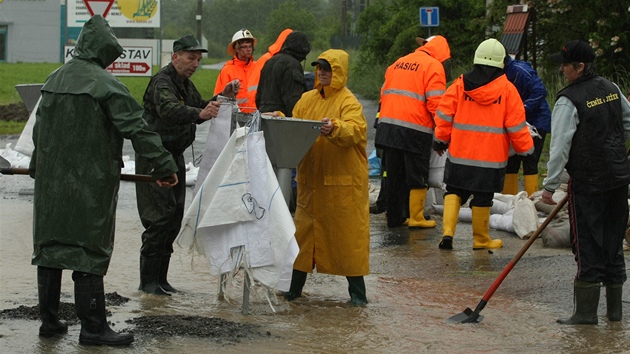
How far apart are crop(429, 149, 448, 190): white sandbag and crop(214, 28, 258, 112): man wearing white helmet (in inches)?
76.6

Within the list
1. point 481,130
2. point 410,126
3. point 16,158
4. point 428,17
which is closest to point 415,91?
point 410,126

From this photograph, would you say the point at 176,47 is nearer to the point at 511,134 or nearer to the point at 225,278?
the point at 225,278

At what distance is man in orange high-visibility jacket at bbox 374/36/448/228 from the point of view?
10703 mm

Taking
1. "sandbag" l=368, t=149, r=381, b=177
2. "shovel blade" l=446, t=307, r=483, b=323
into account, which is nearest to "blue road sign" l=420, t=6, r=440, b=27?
"sandbag" l=368, t=149, r=381, b=177

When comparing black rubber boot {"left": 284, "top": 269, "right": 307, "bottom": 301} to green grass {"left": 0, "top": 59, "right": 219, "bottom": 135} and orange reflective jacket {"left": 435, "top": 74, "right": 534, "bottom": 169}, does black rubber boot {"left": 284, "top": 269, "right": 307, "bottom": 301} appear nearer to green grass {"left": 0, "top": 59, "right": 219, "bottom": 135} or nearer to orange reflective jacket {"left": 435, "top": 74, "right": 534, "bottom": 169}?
orange reflective jacket {"left": 435, "top": 74, "right": 534, "bottom": 169}

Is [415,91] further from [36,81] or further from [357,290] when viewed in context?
[36,81]

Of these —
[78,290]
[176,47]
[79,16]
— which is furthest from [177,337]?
[79,16]

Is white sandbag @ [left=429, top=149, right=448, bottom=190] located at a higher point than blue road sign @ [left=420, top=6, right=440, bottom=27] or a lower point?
lower

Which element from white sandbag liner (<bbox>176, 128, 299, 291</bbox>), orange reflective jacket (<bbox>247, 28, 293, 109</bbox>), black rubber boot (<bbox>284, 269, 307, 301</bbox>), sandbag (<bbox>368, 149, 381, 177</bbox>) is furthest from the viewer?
sandbag (<bbox>368, 149, 381, 177</bbox>)

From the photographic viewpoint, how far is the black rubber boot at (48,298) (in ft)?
20.6

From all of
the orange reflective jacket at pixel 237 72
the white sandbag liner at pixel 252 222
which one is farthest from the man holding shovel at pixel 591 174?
the orange reflective jacket at pixel 237 72

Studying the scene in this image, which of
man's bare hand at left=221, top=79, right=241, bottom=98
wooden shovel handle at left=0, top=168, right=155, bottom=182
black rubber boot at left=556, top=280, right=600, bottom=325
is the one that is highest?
man's bare hand at left=221, top=79, right=241, bottom=98

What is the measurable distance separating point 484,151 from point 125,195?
530cm

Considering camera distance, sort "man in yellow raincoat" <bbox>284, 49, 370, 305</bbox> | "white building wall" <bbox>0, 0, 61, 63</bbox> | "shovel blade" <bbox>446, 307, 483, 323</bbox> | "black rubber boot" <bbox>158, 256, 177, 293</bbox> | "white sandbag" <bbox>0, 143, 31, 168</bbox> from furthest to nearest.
→ "white building wall" <bbox>0, 0, 61, 63</bbox>
"white sandbag" <bbox>0, 143, 31, 168</bbox>
"black rubber boot" <bbox>158, 256, 177, 293</bbox>
"man in yellow raincoat" <bbox>284, 49, 370, 305</bbox>
"shovel blade" <bbox>446, 307, 483, 323</bbox>
